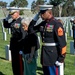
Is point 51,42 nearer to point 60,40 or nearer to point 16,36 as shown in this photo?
point 60,40

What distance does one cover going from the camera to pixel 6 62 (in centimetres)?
1225

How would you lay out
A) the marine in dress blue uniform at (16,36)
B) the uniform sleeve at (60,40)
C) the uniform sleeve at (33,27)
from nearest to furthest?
the uniform sleeve at (60,40), the uniform sleeve at (33,27), the marine in dress blue uniform at (16,36)

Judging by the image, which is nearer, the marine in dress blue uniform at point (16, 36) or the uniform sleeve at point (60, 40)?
the uniform sleeve at point (60, 40)

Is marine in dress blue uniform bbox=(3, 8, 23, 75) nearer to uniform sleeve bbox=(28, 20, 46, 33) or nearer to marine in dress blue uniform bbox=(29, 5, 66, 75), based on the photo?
uniform sleeve bbox=(28, 20, 46, 33)

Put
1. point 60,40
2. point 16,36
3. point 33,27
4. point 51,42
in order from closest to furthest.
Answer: point 60,40, point 51,42, point 33,27, point 16,36

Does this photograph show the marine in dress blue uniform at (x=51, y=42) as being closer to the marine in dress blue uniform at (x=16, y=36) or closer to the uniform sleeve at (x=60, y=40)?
the uniform sleeve at (x=60, y=40)

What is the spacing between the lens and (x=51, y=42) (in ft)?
19.6

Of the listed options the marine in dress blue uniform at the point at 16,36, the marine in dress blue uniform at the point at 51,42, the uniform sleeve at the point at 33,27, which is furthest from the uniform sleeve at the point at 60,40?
the marine in dress blue uniform at the point at 16,36

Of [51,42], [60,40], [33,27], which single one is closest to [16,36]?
[33,27]

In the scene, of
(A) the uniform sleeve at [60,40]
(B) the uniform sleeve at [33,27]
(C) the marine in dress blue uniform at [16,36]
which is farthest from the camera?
(C) the marine in dress blue uniform at [16,36]

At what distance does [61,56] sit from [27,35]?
148 centimetres

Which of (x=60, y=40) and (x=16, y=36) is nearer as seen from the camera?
(x=60, y=40)

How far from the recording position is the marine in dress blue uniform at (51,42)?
19.2 feet

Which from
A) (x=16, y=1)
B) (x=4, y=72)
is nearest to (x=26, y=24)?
(x=4, y=72)
